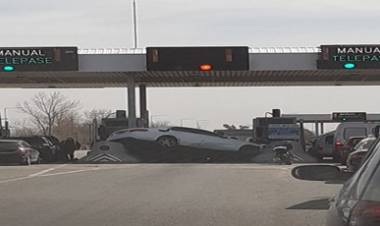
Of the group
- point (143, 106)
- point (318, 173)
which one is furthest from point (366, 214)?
point (143, 106)

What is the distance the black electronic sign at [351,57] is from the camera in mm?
34250

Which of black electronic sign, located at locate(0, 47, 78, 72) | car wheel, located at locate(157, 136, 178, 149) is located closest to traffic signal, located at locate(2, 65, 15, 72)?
black electronic sign, located at locate(0, 47, 78, 72)

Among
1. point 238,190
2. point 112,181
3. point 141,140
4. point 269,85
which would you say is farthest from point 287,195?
point 269,85

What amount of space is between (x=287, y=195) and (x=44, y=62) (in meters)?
21.5

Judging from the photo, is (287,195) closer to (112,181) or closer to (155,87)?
(112,181)

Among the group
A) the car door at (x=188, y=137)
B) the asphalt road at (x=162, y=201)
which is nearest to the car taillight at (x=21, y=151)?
the car door at (x=188, y=137)

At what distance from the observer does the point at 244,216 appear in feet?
37.4

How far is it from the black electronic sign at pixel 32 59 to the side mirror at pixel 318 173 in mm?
30241

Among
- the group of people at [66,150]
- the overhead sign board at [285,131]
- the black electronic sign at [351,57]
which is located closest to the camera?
the black electronic sign at [351,57]

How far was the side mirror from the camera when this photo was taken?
185 inches

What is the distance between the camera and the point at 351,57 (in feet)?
113

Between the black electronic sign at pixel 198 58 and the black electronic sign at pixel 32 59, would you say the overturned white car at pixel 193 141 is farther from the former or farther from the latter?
the black electronic sign at pixel 32 59

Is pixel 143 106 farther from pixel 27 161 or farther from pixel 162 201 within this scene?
pixel 162 201

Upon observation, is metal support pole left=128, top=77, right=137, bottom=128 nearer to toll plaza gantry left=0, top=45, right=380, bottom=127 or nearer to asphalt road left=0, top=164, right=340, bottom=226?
toll plaza gantry left=0, top=45, right=380, bottom=127
